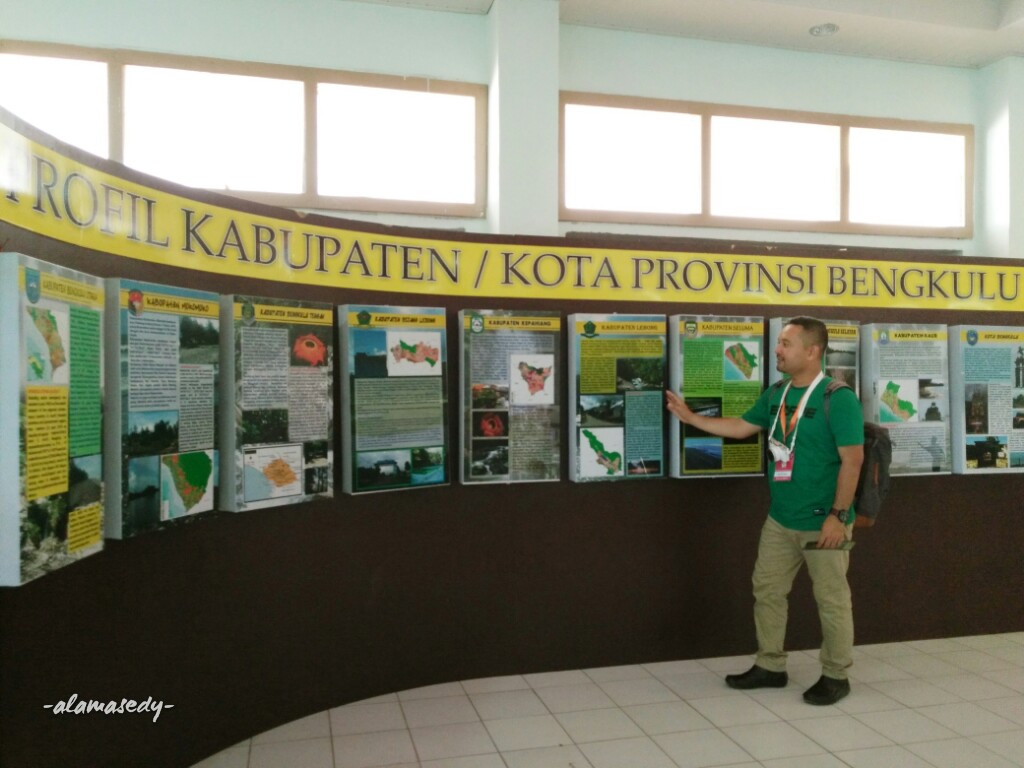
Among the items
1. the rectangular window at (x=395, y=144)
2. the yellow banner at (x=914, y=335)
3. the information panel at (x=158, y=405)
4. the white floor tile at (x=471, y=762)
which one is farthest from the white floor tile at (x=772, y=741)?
the rectangular window at (x=395, y=144)

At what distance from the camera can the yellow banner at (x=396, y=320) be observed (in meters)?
2.98

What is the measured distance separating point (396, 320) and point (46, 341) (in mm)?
1445

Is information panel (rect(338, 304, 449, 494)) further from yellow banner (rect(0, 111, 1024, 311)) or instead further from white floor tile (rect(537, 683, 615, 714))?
white floor tile (rect(537, 683, 615, 714))

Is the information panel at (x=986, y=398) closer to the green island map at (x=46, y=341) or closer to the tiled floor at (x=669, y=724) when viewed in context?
the tiled floor at (x=669, y=724)

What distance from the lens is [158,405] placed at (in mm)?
2254

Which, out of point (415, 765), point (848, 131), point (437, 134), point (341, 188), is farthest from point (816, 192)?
point (415, 765)

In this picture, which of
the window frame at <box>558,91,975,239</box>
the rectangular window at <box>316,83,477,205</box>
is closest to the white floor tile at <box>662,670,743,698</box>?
the window frame at <box>558,91,975,239</box>

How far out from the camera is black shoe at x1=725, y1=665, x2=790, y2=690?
10.8ft

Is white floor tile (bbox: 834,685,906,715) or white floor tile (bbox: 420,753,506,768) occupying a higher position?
white floor tile (bbox: 420,753,506,768)

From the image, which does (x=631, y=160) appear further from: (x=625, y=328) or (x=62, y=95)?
(x=62, y=95)

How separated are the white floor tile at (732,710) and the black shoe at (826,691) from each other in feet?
0.67

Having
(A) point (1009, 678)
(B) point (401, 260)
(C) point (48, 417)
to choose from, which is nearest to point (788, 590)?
(A) point (1009, 678)

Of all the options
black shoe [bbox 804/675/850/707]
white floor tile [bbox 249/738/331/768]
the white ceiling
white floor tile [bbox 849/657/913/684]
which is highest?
the white ceiling

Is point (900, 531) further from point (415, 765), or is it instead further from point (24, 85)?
point (24, 85)
